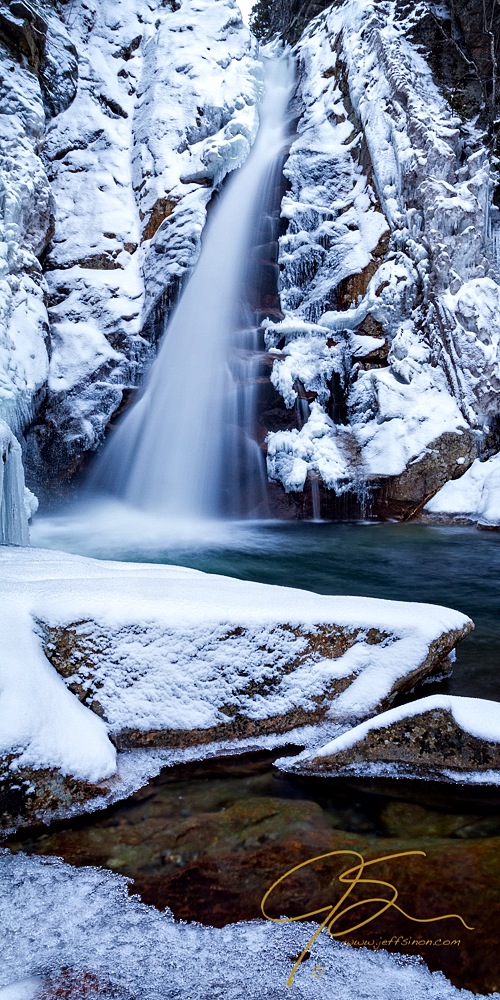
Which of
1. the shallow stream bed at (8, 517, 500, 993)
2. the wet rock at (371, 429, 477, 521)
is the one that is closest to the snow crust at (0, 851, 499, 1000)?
the shallow stream bed at (8, 517, 500, 993)

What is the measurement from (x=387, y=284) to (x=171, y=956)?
12.2m

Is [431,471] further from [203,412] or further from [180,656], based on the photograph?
[180,656]

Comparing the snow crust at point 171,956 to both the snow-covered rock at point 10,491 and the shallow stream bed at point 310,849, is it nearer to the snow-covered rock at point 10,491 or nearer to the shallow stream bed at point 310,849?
the shallow stream bed at point 310,849

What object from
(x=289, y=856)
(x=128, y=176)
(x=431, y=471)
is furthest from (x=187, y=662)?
(x=128, y=176)

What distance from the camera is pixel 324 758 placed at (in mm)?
2467

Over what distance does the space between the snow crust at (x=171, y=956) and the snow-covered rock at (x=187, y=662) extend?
2.06 feet

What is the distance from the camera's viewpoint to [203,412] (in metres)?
11.5

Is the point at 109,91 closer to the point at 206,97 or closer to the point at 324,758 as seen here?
the point at 206,97

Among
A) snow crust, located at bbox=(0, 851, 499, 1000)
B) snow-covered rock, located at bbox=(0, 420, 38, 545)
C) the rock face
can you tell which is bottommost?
snow crust, located at bbox=(0, 851, 499, 1000)

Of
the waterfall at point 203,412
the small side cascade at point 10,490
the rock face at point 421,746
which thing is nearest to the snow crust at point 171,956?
the rock face at point 421,746

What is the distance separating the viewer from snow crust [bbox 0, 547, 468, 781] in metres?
2.46

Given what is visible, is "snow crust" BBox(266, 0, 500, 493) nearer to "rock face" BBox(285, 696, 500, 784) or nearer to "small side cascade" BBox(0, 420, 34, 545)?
"small side cascade" BBox(0, 420, 34, 545)

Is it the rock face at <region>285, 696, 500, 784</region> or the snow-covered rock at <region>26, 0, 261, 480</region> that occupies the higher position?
the snow-covered rock at <region>26, 0, 261, 480</region>

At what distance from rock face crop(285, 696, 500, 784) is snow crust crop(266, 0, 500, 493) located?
26.9 feet
